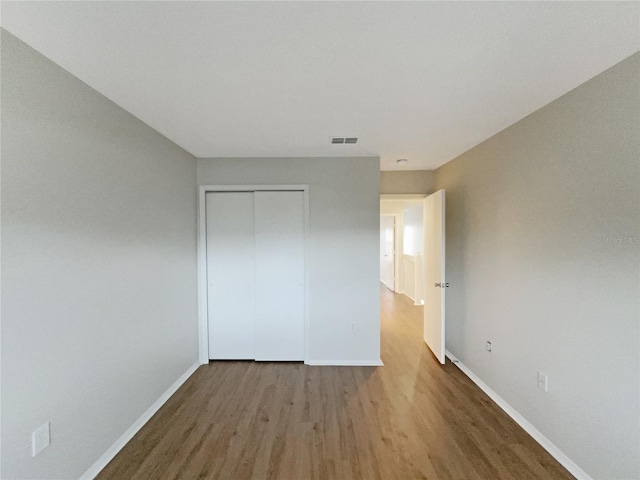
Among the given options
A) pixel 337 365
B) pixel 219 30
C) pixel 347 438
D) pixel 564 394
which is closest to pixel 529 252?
pixel 564 394

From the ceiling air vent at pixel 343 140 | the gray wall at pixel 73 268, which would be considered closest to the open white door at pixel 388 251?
the ceiling air vent at pixel 343 140

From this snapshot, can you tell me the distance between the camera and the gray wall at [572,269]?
4.73 feet

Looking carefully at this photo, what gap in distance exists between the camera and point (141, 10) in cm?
110

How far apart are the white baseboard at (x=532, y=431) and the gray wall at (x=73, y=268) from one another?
2.99 m

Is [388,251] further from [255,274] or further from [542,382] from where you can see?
[542,382]

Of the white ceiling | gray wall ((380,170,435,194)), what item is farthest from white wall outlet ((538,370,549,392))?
gray wall ((380,170,435,194))

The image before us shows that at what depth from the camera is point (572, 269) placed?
1732 millimetres

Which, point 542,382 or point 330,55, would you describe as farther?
point 542,382

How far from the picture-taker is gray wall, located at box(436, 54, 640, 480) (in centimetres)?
144

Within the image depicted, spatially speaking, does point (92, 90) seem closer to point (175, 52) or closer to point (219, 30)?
point (175, 52)

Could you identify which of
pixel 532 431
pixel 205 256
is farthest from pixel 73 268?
pixel 532 431

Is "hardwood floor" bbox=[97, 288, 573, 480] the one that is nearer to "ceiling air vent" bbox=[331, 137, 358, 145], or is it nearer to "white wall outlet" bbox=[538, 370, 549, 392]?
"white wall outlet" bbox=[538, 370, 549, 392]

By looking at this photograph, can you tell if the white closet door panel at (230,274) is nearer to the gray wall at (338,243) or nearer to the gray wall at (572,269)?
the gray wall at (338,243)

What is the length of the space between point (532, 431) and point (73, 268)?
3.29m
